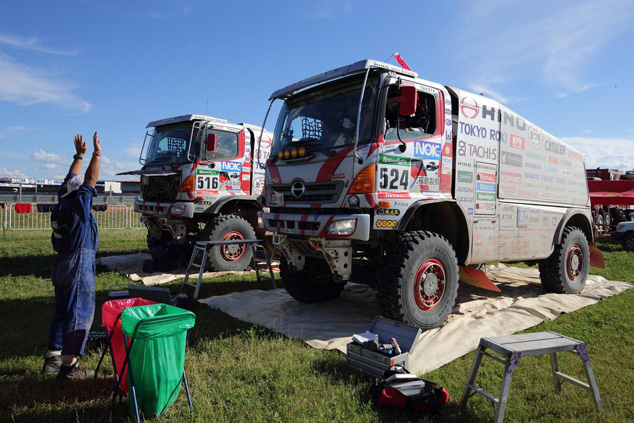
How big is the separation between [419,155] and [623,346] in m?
3.10

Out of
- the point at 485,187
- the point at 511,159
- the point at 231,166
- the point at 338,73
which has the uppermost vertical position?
the point at 338,73

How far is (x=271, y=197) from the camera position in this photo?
18.9 ft

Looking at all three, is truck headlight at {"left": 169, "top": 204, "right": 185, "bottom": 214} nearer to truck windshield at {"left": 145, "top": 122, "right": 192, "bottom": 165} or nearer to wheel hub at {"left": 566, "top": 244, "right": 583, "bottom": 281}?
truck windshield at {"left": 145, "top": 122, "right": 192, "bottom": 165}

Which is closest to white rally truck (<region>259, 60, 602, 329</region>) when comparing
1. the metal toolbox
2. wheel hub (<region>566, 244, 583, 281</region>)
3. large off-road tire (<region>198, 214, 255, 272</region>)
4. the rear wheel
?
the metal toolbox

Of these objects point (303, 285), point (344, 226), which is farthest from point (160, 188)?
point (344, 226)

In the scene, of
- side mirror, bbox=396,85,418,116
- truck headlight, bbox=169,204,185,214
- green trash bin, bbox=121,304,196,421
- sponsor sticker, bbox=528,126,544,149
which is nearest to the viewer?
green trash bin, bbox=121,304,196,421

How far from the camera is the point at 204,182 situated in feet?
28.7

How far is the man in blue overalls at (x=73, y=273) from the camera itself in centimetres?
368

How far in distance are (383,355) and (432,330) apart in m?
1.70

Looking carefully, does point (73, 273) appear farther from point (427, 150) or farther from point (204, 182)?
point (204, 182)

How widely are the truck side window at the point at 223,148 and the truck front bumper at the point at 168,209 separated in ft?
3.53

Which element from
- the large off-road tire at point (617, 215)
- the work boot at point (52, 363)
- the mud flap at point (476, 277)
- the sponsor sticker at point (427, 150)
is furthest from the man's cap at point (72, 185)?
the large off-road tire at point (617, 215)

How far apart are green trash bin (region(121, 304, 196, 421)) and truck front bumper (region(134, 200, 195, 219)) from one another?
562cm

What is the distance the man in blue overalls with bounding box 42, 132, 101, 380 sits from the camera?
3.68 meters
